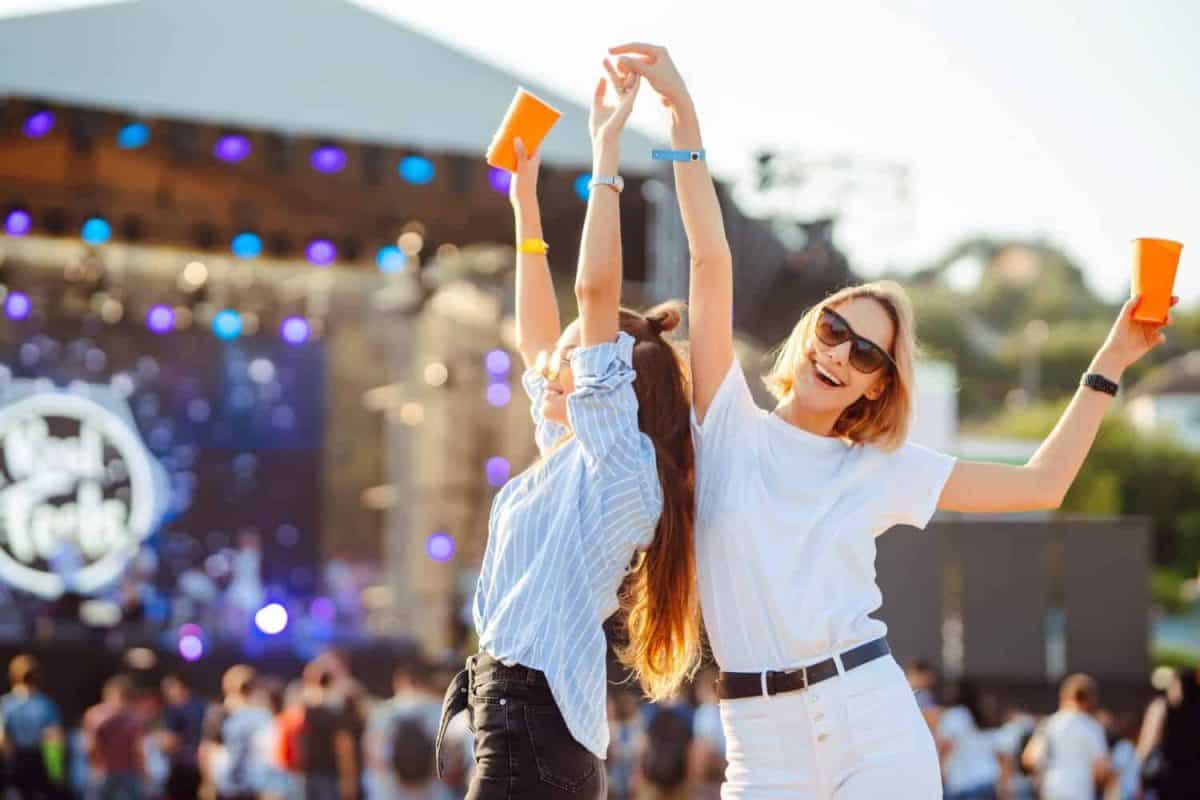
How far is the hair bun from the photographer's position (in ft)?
8.71

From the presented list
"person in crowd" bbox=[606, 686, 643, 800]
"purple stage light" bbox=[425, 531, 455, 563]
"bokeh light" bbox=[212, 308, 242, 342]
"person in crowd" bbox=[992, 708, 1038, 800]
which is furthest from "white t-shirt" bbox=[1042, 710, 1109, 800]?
"bokeh light" bbox=[212, 308, 242, 342]

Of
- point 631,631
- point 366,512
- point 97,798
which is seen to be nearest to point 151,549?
point 366,512

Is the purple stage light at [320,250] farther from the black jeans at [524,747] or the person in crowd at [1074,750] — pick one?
the black jeans at [524,747]

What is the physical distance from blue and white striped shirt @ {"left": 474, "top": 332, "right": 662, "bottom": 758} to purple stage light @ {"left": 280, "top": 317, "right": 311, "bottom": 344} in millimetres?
13736

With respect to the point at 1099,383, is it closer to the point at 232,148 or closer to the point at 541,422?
the point at 541,422

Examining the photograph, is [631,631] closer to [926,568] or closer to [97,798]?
[97,798]

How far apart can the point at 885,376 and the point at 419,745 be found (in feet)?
21.0

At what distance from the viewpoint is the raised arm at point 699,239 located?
8.44ft

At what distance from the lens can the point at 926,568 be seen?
41.2 ft

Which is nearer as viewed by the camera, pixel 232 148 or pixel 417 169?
pixel 232 148

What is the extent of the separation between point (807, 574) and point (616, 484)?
343 millimetres

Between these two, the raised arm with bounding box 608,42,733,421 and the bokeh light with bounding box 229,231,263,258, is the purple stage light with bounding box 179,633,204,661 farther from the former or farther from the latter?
the raised arm with bounding box 608,42,733,421

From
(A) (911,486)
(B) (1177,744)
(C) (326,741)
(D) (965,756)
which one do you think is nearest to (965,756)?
(D) (965,756)

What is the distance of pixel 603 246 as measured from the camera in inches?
96.9
